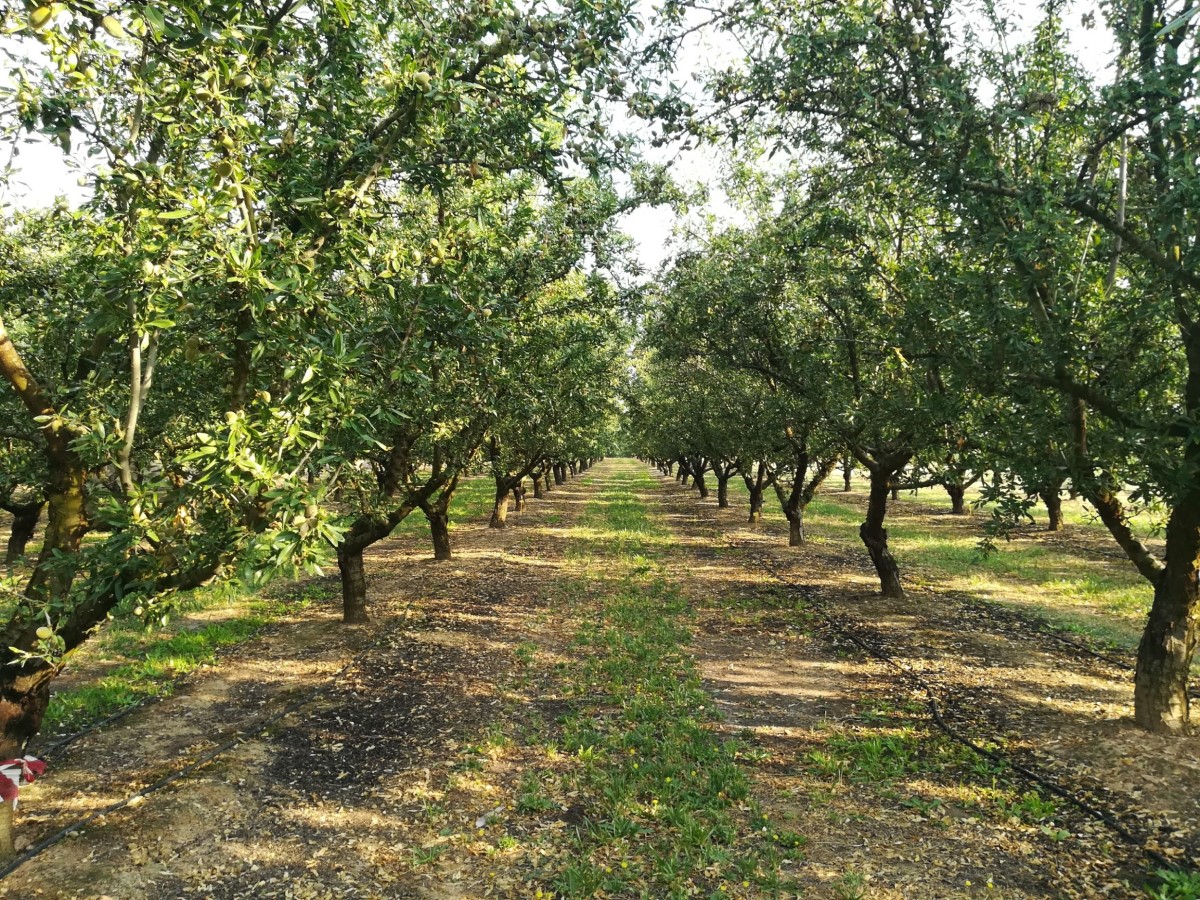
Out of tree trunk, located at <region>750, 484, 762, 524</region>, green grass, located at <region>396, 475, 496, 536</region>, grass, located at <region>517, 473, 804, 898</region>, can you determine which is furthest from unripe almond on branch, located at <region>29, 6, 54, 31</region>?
tree trunk, located at <region>750, 484, 762, 524</region>

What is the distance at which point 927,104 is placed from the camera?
694 centimetres

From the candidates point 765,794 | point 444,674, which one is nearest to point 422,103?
point 765,794

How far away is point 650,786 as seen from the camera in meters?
7.77

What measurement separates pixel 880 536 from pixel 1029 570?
732 cm

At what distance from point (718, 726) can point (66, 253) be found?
36.0ft

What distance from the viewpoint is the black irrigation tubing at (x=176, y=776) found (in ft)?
20.7

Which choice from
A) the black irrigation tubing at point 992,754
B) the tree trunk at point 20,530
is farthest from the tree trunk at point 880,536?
the tree trunk at point 20,530

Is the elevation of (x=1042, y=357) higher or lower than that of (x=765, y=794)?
higher

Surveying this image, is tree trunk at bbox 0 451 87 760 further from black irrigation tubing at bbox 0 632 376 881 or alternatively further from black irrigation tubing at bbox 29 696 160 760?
black irrigation tubing at bbox 29 696 160 760

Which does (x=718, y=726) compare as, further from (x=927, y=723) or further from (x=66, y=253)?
(x=66, y=253)

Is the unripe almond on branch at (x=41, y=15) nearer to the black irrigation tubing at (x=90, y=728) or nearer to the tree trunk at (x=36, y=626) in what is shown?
the tree trunk at (x=36, y=626)

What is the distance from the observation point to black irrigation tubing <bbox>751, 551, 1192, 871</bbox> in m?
6.41

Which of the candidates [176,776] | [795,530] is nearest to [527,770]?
[176,776]

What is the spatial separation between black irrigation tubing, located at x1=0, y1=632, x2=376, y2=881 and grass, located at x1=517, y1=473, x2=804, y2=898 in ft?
12.6
